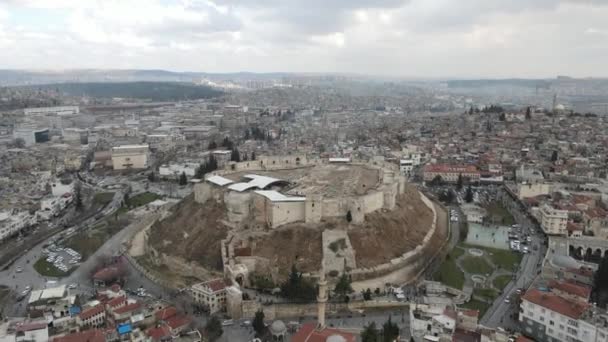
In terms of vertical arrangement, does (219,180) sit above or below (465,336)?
above

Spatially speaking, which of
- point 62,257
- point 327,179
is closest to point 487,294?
point 327,179

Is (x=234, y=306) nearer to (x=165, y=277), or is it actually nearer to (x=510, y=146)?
(x=165, y=277)

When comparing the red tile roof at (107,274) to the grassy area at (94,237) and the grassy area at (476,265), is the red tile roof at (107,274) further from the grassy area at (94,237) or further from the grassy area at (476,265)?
the grassy area at (476,265)

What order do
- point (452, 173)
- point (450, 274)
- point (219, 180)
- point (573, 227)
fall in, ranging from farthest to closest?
point (452, 173) → point (219, 180) → point (573, 227) → point (450, 274)

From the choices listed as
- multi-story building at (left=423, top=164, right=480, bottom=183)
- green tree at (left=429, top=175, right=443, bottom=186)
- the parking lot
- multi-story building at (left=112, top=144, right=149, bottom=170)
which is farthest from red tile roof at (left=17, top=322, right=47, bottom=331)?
multi-story building at (left=112, top=144, right=149, bottom=170)

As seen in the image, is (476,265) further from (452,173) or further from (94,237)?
(94,237)

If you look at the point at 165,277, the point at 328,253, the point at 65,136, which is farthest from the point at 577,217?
the point at 65,136

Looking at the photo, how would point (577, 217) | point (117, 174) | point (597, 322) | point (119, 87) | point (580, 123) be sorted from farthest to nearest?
point (119, 87)
point (580, 123)
point (117, 174)
point (577, 217)
point (597, 322)
